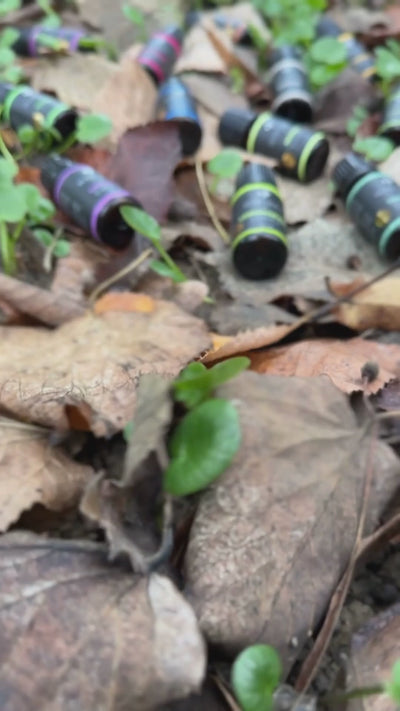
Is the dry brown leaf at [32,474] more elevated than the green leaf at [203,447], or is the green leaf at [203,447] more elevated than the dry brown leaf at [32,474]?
the green leaf at [203,447]

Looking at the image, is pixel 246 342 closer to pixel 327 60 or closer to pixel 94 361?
pixel 94 361

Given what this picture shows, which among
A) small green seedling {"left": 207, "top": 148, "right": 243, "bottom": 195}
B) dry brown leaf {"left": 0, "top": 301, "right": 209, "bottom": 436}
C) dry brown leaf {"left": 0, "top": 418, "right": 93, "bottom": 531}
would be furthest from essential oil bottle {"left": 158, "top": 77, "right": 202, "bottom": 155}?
dry brown leaf {"left": 0, "top": 418, "right": 93, "bottom": 531}

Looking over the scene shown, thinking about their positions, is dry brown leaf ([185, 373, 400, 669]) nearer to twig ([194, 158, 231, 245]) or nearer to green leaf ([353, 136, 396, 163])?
twig ([194, 158, 231, 245])

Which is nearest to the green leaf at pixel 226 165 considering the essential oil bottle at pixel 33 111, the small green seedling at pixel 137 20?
the essential oil bottle at pixel 33 111

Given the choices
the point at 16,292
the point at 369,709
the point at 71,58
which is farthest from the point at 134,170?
the point at 369,709

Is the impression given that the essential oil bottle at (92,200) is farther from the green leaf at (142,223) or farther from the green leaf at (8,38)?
the green leaf at (8,38)

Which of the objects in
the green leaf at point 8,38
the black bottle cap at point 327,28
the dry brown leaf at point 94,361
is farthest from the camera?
the black bottle cap at point 327,28

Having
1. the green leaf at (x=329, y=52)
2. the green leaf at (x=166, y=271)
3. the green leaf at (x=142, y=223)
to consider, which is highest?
the green leaf at (x=142, y=223)

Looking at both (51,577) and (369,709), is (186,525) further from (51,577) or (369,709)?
(369,709)
